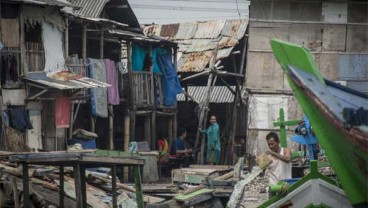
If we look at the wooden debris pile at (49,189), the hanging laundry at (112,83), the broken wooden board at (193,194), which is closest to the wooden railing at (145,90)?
the hanging laundry at (112,83)

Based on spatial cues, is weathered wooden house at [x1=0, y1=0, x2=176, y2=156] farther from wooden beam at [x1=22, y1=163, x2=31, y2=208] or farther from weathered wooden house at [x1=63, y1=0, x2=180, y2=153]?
wooden beam at [x1=22, y1=163, x2=31, y2=208]

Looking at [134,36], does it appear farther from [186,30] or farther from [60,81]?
[186,30]

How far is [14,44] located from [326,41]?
8.63 meters

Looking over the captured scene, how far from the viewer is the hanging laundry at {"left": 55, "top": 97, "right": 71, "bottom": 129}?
1025 inches

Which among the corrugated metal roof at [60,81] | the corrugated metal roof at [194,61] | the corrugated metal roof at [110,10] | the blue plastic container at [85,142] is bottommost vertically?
the blue plastic container at [85,142]

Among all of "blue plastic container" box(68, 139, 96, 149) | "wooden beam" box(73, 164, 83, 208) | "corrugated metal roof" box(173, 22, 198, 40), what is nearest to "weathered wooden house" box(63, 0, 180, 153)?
"blue plastic container" box(68, 139, 96, 149)

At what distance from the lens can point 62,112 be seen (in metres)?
26.2

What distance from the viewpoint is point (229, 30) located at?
36438 millimetres

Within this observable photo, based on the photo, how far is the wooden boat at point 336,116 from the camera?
1036 cm

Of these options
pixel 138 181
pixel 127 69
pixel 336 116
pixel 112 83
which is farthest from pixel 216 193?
pixel 127 69

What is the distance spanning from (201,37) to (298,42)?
10676 millimetres

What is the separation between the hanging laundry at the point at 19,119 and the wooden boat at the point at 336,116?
13571mm

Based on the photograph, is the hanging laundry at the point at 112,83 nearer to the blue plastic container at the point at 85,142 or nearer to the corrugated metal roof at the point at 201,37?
the blue plastic container at the point at 85,142

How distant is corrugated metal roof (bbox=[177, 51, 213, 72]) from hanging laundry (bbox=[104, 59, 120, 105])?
5572mm
